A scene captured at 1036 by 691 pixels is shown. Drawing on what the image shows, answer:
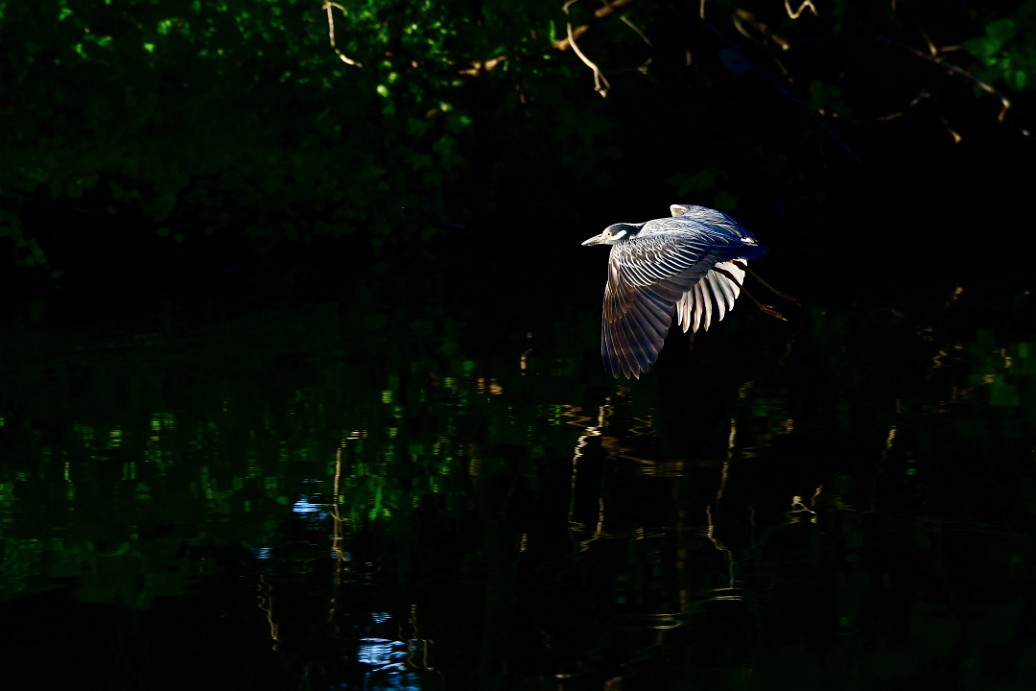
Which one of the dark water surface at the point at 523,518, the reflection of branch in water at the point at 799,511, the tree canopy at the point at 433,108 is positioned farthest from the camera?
the tree canopy at the point at 433,108

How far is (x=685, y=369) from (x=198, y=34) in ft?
29.4

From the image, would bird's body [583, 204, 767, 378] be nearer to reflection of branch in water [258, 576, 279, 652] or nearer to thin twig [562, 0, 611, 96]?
reflection of branch in water [258, 576, 279, 652]

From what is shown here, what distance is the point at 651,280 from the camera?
8.45 m

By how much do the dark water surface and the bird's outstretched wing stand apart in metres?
0.58

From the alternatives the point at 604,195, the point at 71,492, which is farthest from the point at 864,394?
→ the point at 604,195

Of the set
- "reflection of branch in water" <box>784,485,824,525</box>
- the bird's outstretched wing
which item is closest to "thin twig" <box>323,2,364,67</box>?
the bird's outstretched wing

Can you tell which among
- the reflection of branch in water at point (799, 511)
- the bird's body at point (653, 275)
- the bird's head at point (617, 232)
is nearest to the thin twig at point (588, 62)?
the bird's head at point (617, 232)

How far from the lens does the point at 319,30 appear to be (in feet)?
60.0

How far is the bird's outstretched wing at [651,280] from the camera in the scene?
26.3 feet

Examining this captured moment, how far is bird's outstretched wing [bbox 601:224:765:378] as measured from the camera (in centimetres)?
802

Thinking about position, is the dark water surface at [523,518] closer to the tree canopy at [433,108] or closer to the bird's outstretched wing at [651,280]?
the bird's outstretched wing at [651,280]

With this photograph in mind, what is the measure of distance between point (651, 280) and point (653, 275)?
0.14 feet

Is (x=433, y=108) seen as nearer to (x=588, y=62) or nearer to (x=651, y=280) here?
(x=588, y=62)

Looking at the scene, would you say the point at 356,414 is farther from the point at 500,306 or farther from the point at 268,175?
the point at 268,175
